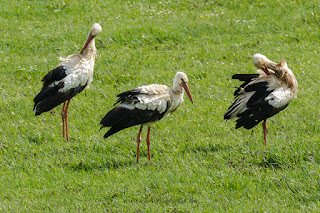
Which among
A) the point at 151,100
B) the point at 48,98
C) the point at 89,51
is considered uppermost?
the point at 151,100

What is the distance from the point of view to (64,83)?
9875 mm

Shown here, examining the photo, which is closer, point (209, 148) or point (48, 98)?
point (209, 148)

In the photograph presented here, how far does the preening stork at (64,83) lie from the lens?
9719 millimetres

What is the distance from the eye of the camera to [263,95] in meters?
9.02

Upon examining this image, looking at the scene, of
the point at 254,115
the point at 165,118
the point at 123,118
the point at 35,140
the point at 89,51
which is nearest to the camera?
the point at 123,118

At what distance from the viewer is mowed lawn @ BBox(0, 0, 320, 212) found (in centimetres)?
719

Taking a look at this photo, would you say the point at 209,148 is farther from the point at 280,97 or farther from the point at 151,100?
the point at 280,97

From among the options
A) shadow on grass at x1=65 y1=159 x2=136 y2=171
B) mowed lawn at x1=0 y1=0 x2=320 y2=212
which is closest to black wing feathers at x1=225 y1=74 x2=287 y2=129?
mowed lawn at x1=0 y1=0 x2=320 y2=212

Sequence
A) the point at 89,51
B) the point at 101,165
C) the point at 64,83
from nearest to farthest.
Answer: the point at 101,165, the point at 64,83, the point at 89,51

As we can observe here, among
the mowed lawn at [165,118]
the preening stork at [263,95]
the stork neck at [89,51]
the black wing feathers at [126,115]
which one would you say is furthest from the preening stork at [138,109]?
the stork neck at [89,51]

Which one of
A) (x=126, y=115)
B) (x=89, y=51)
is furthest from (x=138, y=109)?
(x=89, y=51)

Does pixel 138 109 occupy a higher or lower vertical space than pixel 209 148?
higher

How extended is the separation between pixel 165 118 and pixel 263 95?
6.15 feet

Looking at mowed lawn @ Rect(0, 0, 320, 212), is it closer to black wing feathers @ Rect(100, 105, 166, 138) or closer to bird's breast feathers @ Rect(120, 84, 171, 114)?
black wing feathers @ Rect(100, 105, 166, 138)
